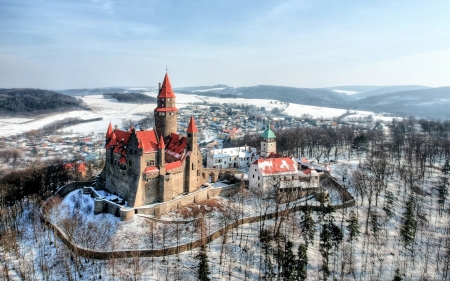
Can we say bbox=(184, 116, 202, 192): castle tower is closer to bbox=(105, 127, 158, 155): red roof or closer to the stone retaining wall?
bbox=(105, 127, 158, 155): red roof

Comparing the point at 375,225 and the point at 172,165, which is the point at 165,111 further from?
the point at 375,225

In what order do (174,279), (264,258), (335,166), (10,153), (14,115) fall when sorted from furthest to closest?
1. (14,115)
2. (10,153)
3. (335,166)
4. (264,258)
5. (174,279)

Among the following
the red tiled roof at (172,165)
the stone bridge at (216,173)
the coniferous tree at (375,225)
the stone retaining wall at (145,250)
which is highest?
the red tiled roof at (172,165)

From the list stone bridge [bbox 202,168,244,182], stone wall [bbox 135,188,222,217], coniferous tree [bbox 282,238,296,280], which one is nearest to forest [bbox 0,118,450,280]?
coniferous tree [bbox 282,238,296,280]

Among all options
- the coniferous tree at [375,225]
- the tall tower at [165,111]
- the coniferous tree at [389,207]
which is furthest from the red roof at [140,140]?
the coniferous tree at [389,207]

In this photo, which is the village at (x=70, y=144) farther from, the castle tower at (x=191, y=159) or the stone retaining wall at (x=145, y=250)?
the stone retaining wall at (x=145, y=250)

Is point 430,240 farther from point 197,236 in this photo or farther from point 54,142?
point 54,142

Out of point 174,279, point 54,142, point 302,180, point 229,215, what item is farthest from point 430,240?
point 54,142
